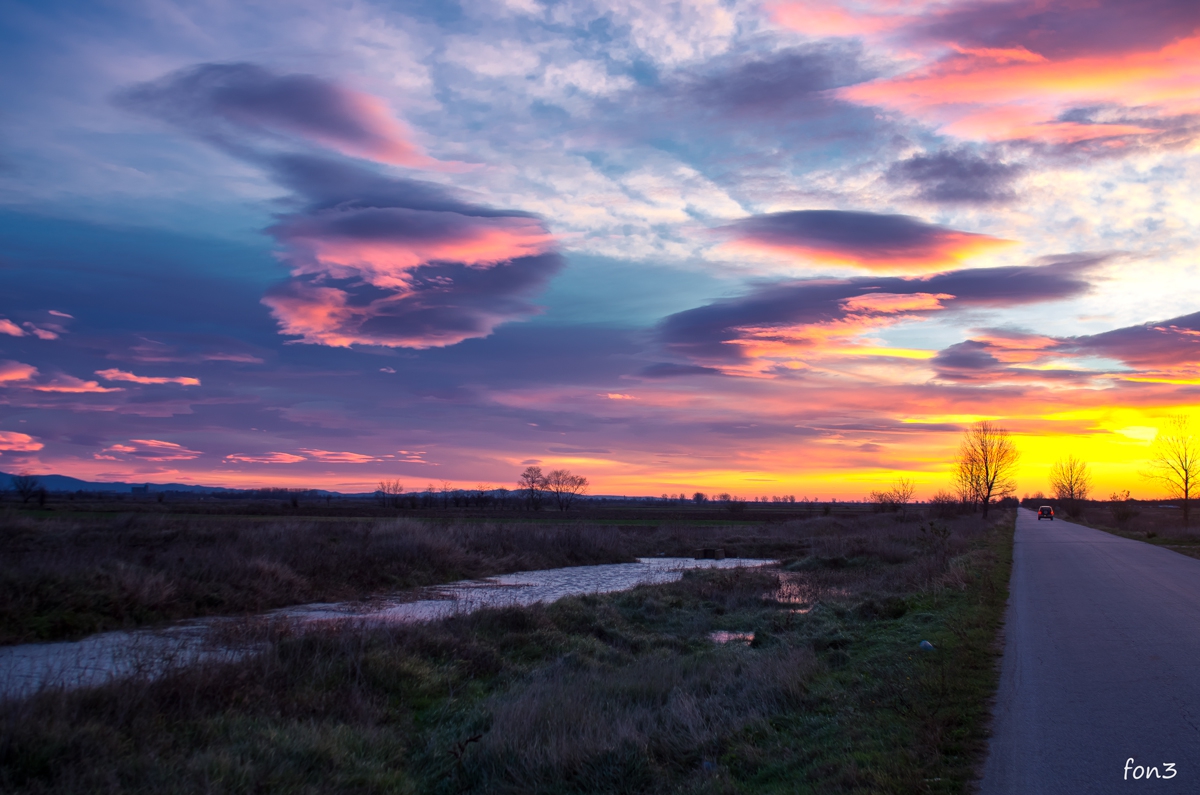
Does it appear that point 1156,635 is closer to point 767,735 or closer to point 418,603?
point 767,735

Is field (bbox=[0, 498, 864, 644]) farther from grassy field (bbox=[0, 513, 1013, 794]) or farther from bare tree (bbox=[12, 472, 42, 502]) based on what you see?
bare tree (bbox=[12, 472, 42, 502])

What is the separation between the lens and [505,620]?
65.2 ft

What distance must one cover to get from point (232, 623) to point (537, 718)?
13.8m

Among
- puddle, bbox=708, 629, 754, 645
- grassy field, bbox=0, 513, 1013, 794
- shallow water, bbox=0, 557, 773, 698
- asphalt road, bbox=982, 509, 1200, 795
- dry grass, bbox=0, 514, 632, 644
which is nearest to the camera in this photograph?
asphalt road, bbox=982, 509, 1200, 795

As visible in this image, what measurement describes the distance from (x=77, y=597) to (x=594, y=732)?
2017cm

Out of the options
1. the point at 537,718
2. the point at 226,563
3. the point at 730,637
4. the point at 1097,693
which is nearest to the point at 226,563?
the point at 226,563

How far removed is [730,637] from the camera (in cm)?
2036

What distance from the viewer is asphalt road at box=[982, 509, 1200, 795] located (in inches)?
251

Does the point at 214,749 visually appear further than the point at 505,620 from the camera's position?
No

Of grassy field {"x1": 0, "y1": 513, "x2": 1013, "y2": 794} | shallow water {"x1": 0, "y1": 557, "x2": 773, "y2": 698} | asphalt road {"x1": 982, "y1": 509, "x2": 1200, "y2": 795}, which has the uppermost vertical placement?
asphalt road {"x1": 982, "y1": 509, "x2": 1200, "y2": 795}

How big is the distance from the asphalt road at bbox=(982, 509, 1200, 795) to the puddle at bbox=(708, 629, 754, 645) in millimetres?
6464

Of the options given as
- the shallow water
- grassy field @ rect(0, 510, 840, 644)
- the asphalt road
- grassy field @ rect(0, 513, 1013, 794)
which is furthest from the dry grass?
the asphalt road

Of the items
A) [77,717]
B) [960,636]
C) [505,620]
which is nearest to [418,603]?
[505,620]

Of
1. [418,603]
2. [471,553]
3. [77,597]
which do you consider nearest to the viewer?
[77,597]
